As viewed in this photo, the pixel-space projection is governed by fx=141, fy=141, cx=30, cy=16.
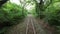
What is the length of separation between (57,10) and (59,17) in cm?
114

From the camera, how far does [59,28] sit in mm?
11906

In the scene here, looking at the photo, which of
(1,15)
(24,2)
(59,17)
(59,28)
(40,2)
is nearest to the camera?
(59,28)

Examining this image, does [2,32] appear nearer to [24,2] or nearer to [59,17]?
[59,17]

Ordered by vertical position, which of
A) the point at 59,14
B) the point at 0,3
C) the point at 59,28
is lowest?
the point at 59,28

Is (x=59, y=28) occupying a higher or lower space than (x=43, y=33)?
higher

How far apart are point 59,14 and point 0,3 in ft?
22.7

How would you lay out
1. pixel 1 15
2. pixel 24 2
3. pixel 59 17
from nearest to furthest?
pixel 59 17, pixel 1 15, pixel 24 2

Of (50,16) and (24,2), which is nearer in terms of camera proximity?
(50,16)

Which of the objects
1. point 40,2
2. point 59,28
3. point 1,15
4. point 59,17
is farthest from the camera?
point 40,2

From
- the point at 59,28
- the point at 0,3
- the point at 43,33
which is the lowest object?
the point at 43,33

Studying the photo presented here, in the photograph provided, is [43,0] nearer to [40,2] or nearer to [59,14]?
[40,2]

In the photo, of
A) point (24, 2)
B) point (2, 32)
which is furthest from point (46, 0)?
point (24, 2)

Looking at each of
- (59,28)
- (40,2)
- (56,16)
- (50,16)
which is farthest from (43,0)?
(59,28)

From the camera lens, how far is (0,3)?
1652cm
